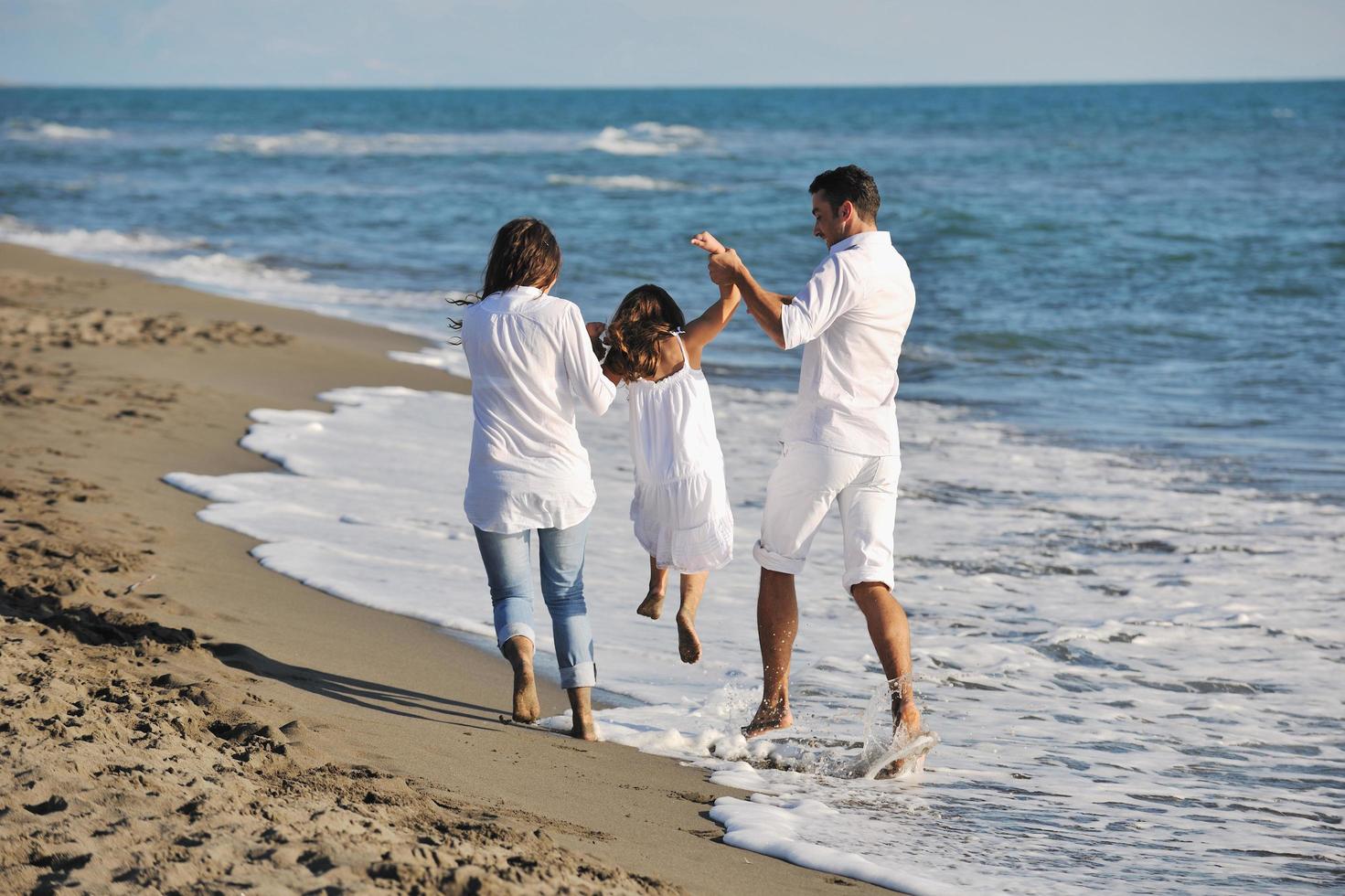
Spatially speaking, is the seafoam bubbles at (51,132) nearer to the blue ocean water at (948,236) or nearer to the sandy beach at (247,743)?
the blue ocean water at (948,236)

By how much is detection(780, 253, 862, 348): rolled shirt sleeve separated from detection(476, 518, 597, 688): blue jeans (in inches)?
39.0

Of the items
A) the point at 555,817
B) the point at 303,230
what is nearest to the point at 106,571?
the point at 555,817

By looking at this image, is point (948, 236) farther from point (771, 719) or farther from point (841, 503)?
point (771, 719)

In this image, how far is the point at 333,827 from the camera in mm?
2889

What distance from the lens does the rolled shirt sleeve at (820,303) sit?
389 cm

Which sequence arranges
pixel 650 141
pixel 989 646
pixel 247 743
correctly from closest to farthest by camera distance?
pixel 247 743 < pixel 989 646 < pixel 650 141

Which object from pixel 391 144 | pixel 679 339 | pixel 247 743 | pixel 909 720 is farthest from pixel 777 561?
pixel 391 144

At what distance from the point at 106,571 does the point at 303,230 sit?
19155mm

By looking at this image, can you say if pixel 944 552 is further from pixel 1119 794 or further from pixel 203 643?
pixel 203 643

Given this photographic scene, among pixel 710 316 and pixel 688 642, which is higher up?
pixel 710 316

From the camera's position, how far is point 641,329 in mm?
4164

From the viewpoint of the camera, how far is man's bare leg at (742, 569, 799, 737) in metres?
4.36

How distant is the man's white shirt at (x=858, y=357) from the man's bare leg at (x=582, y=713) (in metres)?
1.09

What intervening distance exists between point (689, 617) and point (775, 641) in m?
0.35
